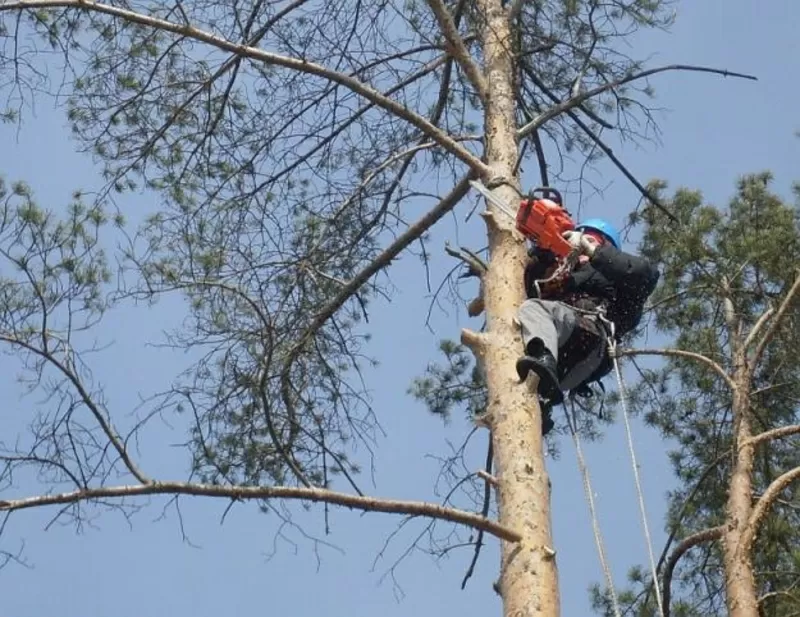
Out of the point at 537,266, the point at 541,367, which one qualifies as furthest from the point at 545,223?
the point at 541,367

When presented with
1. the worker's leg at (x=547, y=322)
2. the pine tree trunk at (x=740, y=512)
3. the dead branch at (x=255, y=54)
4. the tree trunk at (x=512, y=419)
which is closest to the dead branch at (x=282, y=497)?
the tree trunk at (x=512, y=419)

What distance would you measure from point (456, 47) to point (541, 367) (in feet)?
5.67

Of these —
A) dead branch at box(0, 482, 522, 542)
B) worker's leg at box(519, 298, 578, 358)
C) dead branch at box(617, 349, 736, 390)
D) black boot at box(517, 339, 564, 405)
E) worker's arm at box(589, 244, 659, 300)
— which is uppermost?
dead branch at box(617, 349, 736, 390)

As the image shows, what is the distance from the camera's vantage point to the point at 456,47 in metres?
5.46

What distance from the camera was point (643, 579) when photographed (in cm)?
723

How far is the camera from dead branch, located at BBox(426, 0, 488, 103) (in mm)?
5383

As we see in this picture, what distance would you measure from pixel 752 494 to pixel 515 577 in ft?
9.44

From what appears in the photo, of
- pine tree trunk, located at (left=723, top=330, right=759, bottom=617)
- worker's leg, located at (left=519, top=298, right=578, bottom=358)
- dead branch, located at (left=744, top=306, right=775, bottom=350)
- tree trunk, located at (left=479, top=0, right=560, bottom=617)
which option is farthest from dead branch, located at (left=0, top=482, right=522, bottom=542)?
dead branch, located at (left=744, top=306, right=775, bottom=350)

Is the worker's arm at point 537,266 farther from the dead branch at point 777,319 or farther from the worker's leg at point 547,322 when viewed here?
the dead branch at point 777,319

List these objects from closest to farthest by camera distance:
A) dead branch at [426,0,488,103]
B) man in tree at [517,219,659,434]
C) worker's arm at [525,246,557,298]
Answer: man in tree at [517,219,659,434], worker's arm at [525,246,557,298], dead branch at [426,0,488,103]

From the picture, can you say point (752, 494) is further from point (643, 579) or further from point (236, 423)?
point (236, 423)

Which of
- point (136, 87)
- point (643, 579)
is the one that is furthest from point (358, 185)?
point (643, 579)

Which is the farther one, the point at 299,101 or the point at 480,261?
the point at 299,101

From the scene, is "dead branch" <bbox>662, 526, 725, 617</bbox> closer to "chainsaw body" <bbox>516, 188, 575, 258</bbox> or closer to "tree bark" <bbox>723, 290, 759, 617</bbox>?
"tree bark" <bbox>723, 290, 759, 617</bbox>
